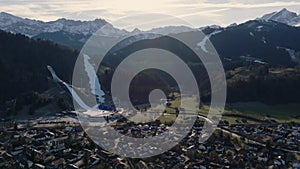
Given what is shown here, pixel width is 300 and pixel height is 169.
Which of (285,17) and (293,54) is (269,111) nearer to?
(293,54)

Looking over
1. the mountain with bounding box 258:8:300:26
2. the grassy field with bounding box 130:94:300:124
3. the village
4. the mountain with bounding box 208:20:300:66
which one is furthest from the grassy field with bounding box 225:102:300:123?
the mountain with bounding box 258:8:300:26

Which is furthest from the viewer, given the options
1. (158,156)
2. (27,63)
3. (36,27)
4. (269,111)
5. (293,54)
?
(36,27)

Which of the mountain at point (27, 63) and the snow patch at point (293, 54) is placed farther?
the snow patch at point (293, 54)

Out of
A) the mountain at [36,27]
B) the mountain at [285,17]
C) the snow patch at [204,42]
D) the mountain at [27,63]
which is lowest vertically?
the mountain at [27,63]

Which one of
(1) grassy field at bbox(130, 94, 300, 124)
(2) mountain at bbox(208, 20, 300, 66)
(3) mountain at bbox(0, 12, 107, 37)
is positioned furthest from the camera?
(3) mountain at bbox(0, 12, 107, 37)

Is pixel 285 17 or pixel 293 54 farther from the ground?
pixel 285 17

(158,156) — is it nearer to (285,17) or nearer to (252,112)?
(252,112)

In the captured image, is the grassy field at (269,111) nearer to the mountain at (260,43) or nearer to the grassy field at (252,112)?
the grassy field at (252,112)

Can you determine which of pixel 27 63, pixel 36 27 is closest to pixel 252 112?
pixel 27 63

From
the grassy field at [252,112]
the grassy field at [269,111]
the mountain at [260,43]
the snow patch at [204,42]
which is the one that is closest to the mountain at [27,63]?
the grassy field at [252,112]

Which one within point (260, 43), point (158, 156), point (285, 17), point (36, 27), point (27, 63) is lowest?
point (158, 156)

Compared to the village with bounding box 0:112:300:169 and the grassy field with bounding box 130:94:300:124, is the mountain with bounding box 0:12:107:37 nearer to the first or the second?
the grassy field with bounding box 130:94:300:124

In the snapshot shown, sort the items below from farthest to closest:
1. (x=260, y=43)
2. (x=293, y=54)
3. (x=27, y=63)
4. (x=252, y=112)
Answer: (x=260, y=43) < (x=293, y=54) < (x=27, y=63) < (x=252, y=112)

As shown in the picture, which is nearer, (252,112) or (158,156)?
(158,156)
